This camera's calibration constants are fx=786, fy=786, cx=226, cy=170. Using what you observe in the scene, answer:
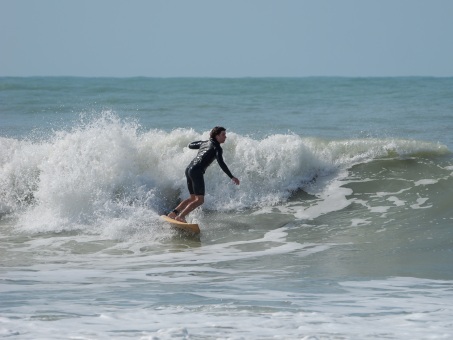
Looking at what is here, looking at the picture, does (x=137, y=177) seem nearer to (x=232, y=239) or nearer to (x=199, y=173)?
(x=199, y=173)

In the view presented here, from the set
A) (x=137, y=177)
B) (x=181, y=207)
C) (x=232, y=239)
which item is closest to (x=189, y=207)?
(x=181, y=207)

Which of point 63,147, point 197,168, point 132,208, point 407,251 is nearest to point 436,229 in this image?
point 407,251

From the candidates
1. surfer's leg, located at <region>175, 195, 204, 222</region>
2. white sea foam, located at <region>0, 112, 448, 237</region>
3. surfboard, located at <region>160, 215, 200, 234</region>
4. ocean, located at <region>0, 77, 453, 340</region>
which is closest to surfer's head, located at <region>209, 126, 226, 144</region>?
surfer's leg, located at <region>175, 195, 204, 222</region>

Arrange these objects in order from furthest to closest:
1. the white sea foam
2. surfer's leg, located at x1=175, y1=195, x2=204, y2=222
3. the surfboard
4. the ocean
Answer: the white sea foam → surfer's leg, located at x1=175, y1=195, x2=204, y2=222 → the surfboard → the ocean

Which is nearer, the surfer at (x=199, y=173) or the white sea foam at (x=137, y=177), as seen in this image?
the surfer at (x=199, y=173)

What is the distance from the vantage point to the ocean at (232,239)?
21.0 feet

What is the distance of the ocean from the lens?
6414mm

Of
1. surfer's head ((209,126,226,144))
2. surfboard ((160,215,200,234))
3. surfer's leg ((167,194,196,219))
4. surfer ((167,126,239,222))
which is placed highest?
surfer's head ((209,126,226,144))

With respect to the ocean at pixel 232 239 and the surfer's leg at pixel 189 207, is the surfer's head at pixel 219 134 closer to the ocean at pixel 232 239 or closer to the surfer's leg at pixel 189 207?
the surfer's leg at pixel 189 207

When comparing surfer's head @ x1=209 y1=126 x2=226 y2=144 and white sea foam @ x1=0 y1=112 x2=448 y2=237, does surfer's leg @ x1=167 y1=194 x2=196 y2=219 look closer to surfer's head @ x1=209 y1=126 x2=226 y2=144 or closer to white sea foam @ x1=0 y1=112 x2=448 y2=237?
white sea foam @ x1=0 y1=112 x2=448 y2=237

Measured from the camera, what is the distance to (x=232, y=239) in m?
11.2

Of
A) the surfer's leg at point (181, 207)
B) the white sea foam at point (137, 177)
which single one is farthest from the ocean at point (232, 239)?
the surfer's leg at point (181, 207)

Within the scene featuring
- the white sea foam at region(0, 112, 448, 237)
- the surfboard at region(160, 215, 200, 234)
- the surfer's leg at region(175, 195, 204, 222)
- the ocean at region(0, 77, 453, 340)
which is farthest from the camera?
the white sea foam at region(0, 112, 448, 237)

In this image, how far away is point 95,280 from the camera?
8.31 meters
